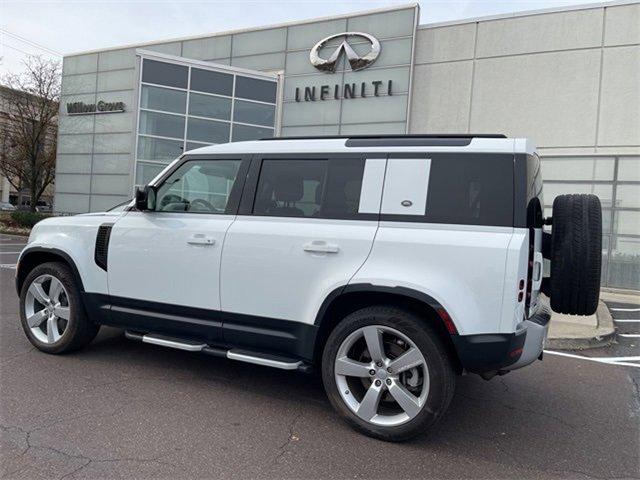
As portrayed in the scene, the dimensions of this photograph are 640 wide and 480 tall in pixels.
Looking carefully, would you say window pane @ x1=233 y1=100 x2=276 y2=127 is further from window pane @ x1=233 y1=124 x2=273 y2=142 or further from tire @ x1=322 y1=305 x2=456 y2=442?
tire @ x1=322 y1=305 x2=456 y2=442

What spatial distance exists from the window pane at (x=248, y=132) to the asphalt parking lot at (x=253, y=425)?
47.7 feet

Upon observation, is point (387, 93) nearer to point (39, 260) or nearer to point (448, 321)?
point (39, 260)

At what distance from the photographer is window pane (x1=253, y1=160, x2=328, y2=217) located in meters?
3.80

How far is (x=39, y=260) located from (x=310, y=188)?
10.0ft

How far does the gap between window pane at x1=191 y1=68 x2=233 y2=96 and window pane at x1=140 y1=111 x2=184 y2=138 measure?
1367 millimetres

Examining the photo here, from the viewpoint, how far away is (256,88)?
724 inches

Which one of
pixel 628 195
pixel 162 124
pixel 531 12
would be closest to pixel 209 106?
pixel 162 124

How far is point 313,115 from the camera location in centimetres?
1775

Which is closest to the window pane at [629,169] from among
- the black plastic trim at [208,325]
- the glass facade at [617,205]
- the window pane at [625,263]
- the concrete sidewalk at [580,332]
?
the glass facade at [617,205]

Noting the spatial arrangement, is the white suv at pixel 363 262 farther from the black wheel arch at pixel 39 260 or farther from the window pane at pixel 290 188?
the black wheel arch at pixel 39 260

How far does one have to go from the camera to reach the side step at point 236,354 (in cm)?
370

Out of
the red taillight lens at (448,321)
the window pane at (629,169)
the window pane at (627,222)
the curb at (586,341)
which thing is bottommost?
the curb at (586,341)

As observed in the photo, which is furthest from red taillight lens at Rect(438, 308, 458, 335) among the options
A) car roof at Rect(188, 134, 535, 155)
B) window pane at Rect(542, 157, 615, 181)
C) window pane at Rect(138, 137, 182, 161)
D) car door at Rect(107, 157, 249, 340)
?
window pane at Rect(138, 137, 182, 161)

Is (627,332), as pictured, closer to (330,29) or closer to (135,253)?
(135,253)
